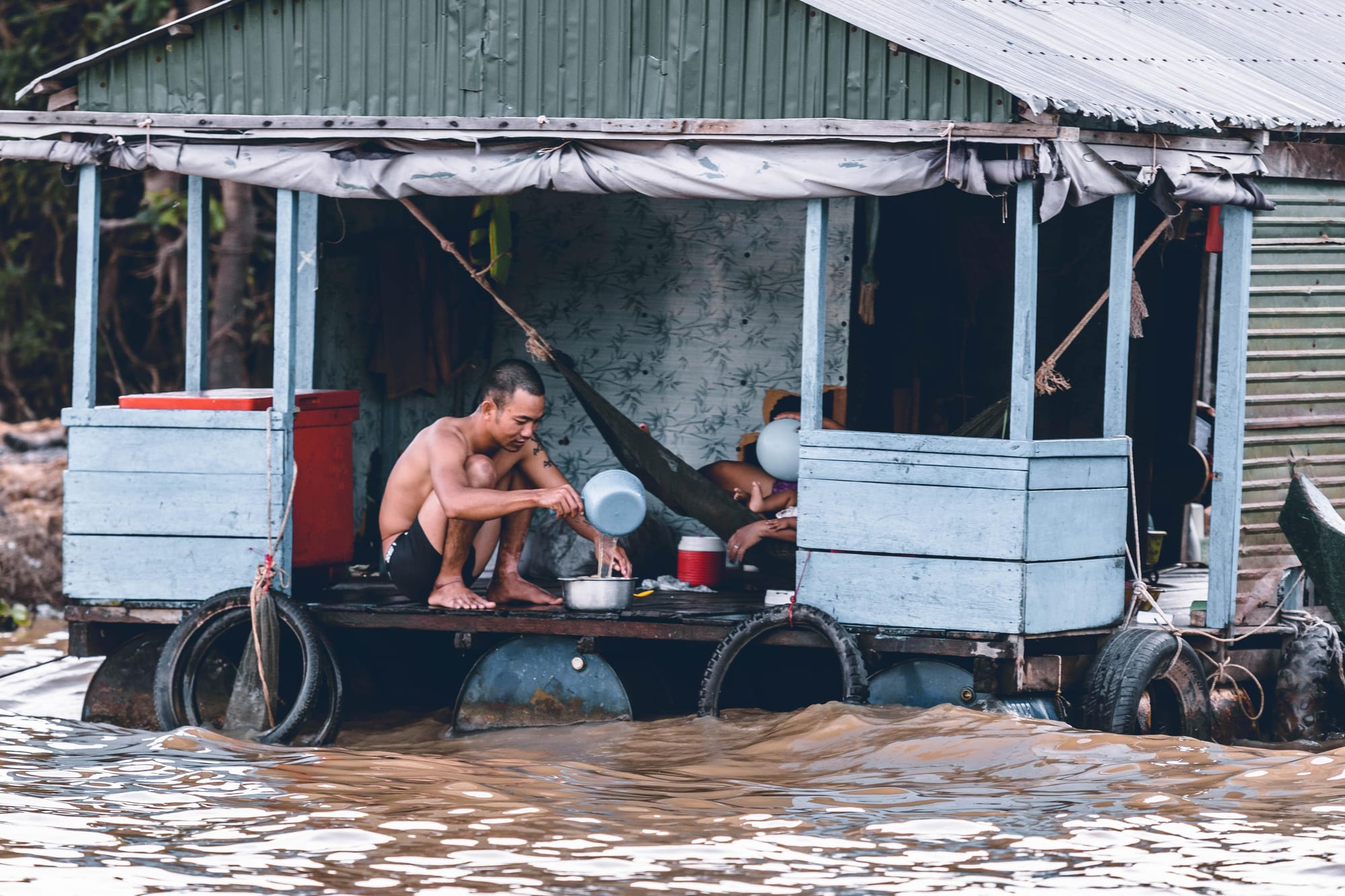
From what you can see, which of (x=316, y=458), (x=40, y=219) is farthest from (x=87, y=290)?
(x=40, y=219)

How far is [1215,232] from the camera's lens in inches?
364

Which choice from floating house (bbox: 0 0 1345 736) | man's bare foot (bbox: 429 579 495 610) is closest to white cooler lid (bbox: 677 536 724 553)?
floating house (bbox: 0 0 1345 736)

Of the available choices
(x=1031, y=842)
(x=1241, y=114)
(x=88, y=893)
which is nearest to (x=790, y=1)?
(x=1241, y=114)

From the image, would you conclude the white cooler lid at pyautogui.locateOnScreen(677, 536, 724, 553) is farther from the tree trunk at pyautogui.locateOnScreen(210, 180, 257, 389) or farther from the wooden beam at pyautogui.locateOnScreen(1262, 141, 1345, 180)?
the tree trunk at pyautogui.locateOnScreen(210, 180, 257, 389)

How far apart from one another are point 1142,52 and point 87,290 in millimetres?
5441

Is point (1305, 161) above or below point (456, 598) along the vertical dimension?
above

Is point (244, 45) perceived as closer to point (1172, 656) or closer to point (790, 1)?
point (790, 1)

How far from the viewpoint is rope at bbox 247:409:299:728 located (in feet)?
28.7

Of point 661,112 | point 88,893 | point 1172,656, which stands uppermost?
point 661,112

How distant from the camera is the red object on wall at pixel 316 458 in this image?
9.20 meters

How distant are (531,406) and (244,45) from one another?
7.72 ft

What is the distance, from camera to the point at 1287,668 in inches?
378

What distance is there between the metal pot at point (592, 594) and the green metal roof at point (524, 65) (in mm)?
2205

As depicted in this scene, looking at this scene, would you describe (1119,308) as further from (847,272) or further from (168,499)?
(168,499)
